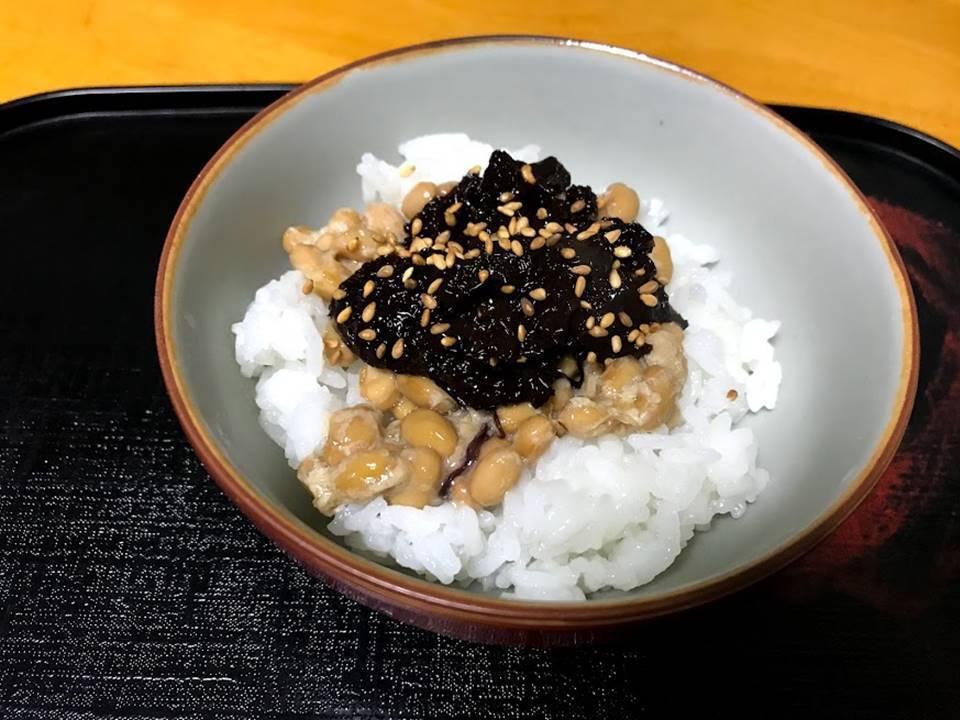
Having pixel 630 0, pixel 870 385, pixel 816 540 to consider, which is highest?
pixel 630 0

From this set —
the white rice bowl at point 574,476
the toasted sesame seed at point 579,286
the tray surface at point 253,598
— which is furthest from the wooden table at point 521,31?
the toasted sesame seed at point 579,286

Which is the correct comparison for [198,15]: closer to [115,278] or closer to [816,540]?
[115,278]

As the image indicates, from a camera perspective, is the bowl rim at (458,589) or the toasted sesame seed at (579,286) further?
the toasted sesame seed at (579,286)

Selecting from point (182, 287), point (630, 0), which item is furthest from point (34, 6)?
point (630, 0)

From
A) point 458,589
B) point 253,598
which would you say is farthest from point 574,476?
point 253,598

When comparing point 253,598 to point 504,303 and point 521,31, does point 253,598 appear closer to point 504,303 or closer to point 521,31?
point 504,303

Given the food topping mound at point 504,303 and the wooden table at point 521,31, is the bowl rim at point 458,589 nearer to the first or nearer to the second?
the food topping mound at point 504,303
